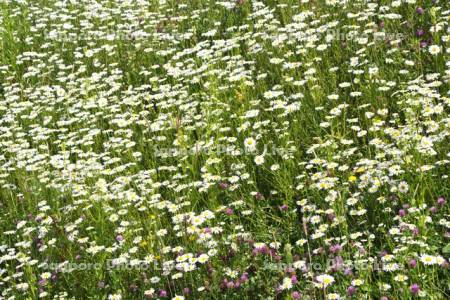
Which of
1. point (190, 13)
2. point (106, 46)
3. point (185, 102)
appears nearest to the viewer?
point (185, 102)

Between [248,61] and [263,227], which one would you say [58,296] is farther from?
[248,61]

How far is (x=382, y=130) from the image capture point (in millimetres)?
4602

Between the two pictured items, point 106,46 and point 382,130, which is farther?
point 106,46

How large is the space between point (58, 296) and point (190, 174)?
1418 millimetres

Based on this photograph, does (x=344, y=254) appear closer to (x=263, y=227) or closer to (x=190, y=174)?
(x=263, y=227)

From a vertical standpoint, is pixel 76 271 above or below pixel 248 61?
below

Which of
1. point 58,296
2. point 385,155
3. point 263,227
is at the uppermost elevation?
point 385,155

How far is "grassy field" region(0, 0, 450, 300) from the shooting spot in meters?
3.83

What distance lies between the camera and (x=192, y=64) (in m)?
6.41

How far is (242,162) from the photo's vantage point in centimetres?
496

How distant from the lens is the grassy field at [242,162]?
3.83 m

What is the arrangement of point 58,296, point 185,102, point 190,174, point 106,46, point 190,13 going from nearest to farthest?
point 58,296
point 190,174
point 185,102
point 106,46
point 190,13

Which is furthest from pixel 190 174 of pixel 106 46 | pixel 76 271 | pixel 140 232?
pixel 106 46

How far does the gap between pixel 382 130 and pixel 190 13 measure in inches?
162
